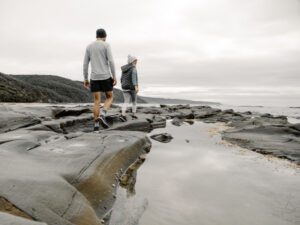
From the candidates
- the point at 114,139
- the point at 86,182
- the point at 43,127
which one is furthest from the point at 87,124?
the point at 86,182

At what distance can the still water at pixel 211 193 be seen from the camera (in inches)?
109

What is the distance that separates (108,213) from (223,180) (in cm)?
242

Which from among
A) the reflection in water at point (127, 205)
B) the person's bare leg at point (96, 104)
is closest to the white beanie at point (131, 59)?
the person's bare leg at point (96, 104)

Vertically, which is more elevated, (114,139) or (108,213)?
(114,139)

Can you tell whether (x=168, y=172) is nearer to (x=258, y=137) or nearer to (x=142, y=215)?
(x=142, y=215)

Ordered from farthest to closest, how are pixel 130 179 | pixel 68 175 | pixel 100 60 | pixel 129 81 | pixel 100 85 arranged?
pixel 129 81 < pixel 100 85 < pixel 100 60 < pixel 130 179 < pixel 68 175

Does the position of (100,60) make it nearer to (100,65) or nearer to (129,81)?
(100,65)

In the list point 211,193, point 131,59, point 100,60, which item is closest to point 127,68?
point 131,59

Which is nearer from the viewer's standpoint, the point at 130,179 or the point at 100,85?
the point at 130,179

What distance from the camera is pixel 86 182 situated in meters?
3.04

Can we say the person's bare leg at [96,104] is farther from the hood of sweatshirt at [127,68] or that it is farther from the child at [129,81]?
the hood of sweatshirt at [127,68]

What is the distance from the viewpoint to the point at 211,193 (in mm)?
3445

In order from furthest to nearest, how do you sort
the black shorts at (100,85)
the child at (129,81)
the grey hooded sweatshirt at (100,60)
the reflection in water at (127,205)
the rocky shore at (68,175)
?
the child at (129,81), the black shorts at (100,85), the grey hooded sweatshirt at (100,60), the reflection in water at (127,205), the rocky shore at (68,175)

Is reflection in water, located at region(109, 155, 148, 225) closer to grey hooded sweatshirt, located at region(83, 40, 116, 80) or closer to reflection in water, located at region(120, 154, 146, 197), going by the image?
reflection in water, located at region(120, 154, 146, 197)
